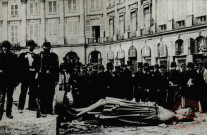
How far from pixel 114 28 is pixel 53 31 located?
8.69m

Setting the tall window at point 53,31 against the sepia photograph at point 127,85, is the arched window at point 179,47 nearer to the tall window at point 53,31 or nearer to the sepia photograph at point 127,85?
the sepia photograph at point 127,85

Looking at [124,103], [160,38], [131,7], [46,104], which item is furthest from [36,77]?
[131,7]

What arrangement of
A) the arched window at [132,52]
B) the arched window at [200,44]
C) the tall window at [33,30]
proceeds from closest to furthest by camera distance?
the arched window at [200,44]
the arched window at [132,52]
the tall window at [33,30]

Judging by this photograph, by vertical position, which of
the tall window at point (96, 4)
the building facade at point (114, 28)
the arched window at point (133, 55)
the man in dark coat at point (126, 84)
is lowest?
the man in dark coat at point (126, 84)

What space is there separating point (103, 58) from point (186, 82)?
82.3 feet

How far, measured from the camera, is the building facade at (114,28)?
23750 mm

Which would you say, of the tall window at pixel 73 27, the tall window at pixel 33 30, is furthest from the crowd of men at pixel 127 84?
the tall window at pixel 33 30

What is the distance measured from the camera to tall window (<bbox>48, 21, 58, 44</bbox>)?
3909 cm

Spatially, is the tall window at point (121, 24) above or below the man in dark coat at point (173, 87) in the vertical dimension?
above

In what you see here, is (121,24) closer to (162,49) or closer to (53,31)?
(162,49)

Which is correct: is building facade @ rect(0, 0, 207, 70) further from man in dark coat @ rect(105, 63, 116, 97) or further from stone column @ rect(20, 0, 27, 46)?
man in dark coat @ rect(105, 63, 116, 97)

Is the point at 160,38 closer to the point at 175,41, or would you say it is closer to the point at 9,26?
the point at 175,41

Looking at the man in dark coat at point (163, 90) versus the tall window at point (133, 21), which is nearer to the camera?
the man in dark coat at point (163, 90)

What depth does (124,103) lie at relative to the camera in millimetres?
8945
